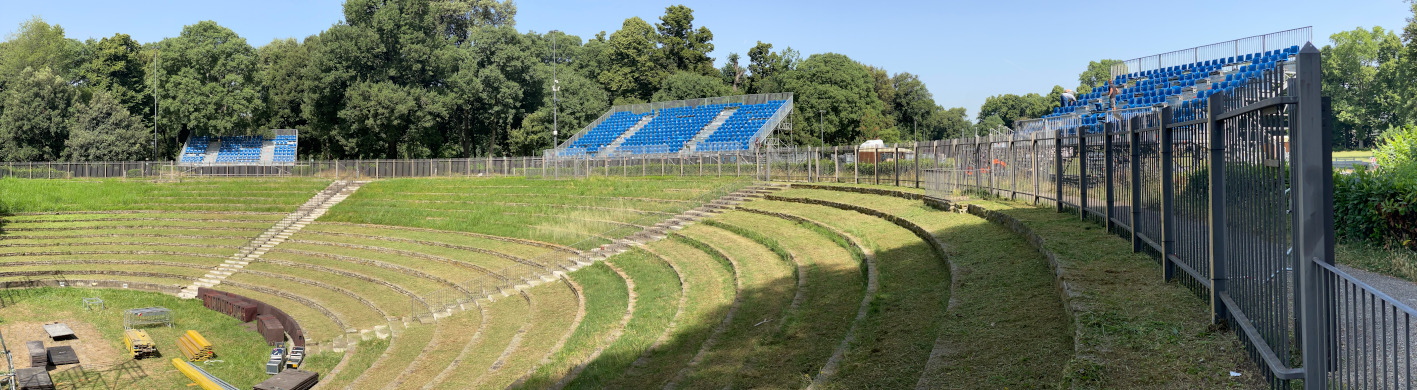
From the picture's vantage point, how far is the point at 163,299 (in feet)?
87.2

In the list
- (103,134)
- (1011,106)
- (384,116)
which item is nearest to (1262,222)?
(384,116)

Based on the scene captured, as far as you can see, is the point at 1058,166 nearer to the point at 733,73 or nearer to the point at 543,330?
the point at 543,330

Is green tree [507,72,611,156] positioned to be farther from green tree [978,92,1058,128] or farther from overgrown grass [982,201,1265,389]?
green tree [978,92,1058,128]

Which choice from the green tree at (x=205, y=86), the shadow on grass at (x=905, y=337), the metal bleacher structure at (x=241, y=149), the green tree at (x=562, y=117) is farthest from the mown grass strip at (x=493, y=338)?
the green tree at (x=205, y=86)

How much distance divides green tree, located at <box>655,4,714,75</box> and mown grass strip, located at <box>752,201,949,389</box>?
53.3 m

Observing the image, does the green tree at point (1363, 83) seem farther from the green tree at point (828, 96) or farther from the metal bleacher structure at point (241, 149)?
the metal bleacher structure at point (241, 149)

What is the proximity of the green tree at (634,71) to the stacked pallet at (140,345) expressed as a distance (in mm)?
45143

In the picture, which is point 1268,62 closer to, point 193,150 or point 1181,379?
point 1181,379

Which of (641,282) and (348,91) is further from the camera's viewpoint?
(348,91)

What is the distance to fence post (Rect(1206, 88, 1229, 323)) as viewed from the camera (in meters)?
5.59

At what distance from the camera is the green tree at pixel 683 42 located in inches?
2665

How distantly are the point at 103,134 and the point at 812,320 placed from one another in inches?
2215

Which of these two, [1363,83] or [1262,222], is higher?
[1363,83]

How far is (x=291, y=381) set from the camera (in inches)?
636
